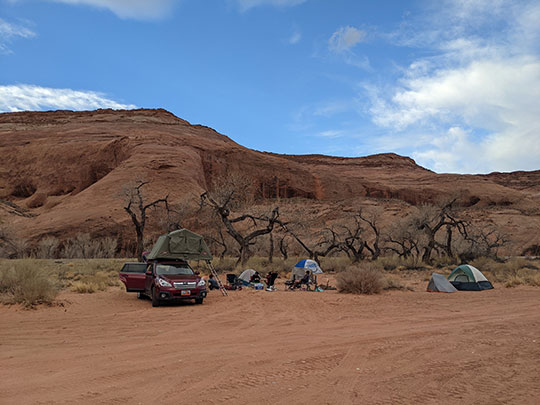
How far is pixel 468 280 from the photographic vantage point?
53.8 feet

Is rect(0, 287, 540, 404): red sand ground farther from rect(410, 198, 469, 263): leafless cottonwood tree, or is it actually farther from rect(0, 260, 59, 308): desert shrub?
rect(410, 198, 469, 263): leafless cottonwood tree

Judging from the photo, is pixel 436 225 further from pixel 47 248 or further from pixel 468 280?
pixel 47 248

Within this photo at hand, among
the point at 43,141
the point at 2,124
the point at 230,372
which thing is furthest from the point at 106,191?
the point at 2,124

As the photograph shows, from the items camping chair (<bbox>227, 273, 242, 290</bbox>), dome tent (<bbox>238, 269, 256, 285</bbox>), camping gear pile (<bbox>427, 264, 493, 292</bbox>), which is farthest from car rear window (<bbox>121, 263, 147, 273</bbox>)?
camping gear pile (<bbox>427, 264, 493, 292</bbox>)

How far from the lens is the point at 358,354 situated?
5.92 meters

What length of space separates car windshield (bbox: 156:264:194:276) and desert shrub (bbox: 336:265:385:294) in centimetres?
606

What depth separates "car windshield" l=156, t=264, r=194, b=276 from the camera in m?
12.4

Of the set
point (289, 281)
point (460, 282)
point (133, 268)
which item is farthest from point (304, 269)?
point (133, 268)

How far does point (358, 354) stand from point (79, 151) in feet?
178

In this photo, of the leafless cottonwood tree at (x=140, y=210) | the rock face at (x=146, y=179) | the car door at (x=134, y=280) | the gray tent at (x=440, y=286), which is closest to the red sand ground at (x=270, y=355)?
the car door at (x=134, y=280)

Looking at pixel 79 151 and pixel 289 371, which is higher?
pixel 79 151

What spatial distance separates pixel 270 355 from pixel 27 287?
8354 millimetres

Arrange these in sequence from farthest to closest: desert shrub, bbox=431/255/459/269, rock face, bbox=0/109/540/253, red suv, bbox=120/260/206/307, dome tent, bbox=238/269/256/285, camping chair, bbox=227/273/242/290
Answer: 1. rock face, bbox=0/109/540/253
2. desert shrub, bbox=431/255/459/269
3. dome tent, bbox=238/269/256/285
4. camping chair, bbox=227/273/242/290
5. red suv, bbox=120/260/206/307

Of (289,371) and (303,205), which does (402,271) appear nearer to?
(289,371)
